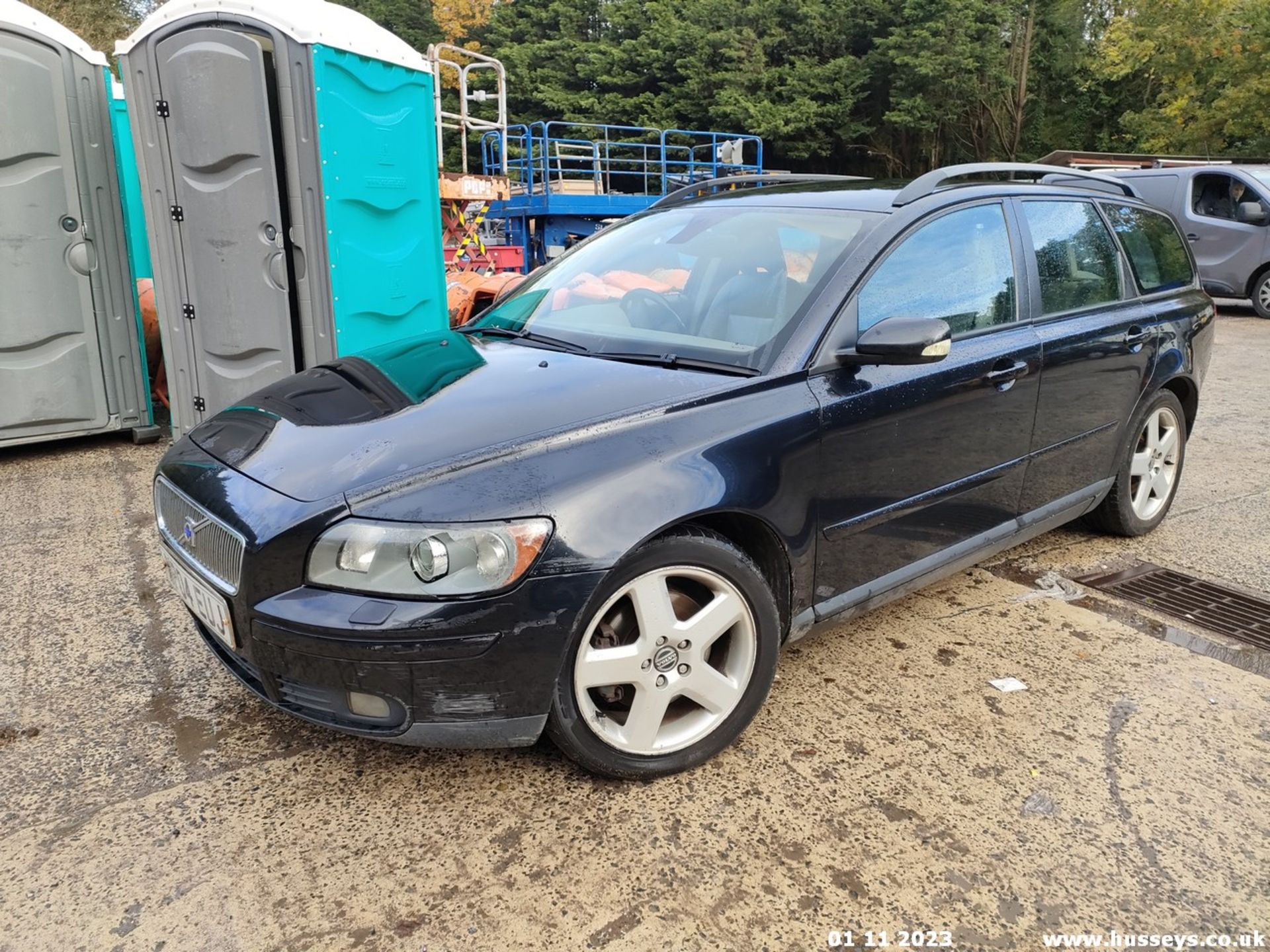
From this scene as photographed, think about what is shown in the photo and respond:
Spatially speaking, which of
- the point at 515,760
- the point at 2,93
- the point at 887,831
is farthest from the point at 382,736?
the point at 2,93

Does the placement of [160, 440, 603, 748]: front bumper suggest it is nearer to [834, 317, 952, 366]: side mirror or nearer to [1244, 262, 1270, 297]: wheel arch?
[834, 317, 952, 366]: side mirror

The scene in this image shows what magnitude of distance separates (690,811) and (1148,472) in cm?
304

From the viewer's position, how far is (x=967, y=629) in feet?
11.1

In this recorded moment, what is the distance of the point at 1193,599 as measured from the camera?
3680 mm

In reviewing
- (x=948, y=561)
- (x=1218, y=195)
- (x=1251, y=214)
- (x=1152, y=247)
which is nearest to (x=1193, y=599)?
(x=948, y=561)

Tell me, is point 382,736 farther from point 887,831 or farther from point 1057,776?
point 1057,776

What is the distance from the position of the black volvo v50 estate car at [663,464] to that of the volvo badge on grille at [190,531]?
2 centimetres

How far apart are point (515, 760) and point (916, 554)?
4.80 feet

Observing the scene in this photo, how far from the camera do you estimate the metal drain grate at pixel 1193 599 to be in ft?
11.2

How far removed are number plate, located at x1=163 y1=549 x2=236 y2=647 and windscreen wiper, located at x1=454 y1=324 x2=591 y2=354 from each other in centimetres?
125

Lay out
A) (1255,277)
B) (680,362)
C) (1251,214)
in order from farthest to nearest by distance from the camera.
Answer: (1255,277), (1251,214), (680,362)

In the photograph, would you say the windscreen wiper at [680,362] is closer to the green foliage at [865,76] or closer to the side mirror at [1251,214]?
the side mirror at [1251,214]
